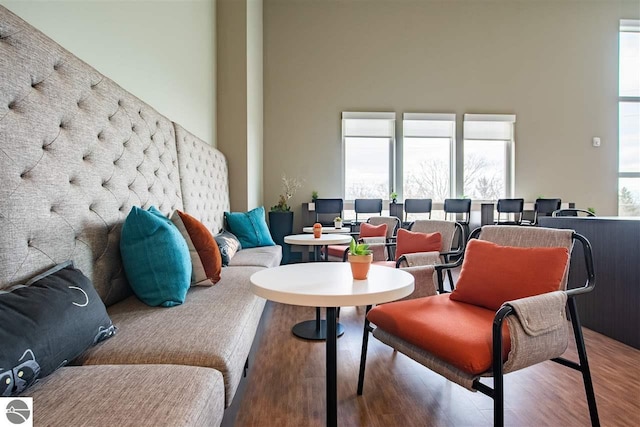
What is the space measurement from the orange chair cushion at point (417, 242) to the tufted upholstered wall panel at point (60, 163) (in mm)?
1770

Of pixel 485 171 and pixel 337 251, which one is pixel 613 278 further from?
pixel 485 171

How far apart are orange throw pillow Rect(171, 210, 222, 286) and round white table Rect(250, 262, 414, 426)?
1.80 feet

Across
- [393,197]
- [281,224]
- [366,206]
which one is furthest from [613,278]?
[281,224]

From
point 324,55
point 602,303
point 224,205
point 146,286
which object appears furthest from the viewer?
point 324,55

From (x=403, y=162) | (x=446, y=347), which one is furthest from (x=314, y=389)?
(x=403, y=162)

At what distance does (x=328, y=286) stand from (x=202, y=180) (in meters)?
2.31

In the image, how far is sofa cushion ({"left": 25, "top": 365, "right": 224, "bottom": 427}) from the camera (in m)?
0.71

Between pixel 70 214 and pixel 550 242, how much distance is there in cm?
195

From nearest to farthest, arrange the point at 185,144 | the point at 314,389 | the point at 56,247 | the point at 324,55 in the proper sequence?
the point at 56,247, the point at 314,389, the point at 185,144, the point at 324,55

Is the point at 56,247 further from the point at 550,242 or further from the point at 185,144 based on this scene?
the point at 550,242

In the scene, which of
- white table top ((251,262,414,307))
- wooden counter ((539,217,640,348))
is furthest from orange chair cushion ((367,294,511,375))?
wooden counter ((539,217,640,348))

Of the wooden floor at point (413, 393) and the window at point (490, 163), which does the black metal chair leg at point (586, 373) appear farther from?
the window at point (490, 163)

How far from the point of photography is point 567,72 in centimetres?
643

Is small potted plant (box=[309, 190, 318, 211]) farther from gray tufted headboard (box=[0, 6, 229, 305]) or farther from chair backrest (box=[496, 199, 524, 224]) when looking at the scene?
gray tufted headboard (box=[0, 6, 229, 305])
